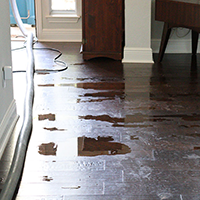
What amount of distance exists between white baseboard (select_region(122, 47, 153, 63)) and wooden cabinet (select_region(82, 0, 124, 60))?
0.30 feet

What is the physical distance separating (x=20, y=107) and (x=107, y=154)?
876mm

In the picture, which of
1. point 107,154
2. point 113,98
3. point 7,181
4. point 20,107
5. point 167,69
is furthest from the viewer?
point 167,69

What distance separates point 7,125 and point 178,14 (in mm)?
2270

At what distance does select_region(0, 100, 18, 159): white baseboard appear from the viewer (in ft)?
5.97

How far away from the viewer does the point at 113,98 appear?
268 cm

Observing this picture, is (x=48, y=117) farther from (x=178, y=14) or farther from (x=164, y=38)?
(x=164, y=38)

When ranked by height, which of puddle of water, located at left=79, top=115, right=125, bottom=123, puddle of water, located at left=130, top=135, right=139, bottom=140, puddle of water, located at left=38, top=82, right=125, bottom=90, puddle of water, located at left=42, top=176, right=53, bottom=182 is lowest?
puddle of water, located at left=42, top=176, right=53, bottom=182

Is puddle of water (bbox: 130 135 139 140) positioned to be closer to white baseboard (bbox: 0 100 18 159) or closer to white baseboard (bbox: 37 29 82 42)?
white baseboard (bbox: 0 100 18 159)

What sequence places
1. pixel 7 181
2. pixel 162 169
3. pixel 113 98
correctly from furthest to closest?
pixel 113 98, pixel 162 169, pixel 7 181

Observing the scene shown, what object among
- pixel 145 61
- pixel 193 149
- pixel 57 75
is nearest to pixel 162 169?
pixel 193 149

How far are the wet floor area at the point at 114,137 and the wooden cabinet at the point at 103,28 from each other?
576mm

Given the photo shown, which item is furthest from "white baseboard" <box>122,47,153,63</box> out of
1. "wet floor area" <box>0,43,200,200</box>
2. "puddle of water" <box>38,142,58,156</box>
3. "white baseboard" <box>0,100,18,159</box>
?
"puddle of water" <box>38,142,58,156</box>

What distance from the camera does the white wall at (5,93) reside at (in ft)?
6.09

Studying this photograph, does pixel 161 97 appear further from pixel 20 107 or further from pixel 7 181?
pixel 7 181
